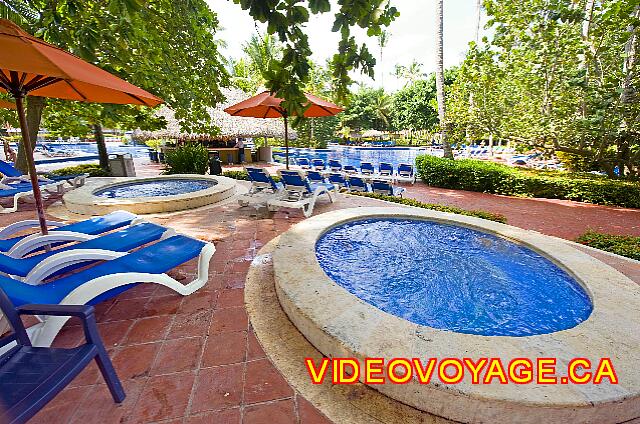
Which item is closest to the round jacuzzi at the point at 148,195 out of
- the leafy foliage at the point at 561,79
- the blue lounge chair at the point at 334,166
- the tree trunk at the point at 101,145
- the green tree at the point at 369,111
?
the tree trunk at the point at 101,145

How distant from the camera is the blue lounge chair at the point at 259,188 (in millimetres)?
7473

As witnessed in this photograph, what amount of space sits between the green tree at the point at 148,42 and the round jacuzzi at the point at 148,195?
7.16 ft

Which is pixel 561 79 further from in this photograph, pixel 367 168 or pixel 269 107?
pixel 269 107

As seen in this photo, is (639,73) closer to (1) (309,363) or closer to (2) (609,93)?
(2) (609,93)

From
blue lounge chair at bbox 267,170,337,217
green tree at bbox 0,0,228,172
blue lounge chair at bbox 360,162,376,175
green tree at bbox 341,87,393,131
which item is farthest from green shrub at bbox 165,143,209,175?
green tree at bbox 341,87,393,131

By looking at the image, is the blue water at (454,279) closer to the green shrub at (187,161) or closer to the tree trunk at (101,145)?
the green shrub at (187,161)

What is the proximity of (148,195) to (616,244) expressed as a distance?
11.7 m

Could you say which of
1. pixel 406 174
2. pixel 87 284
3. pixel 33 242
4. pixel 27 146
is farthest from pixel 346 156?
pixel 87 284

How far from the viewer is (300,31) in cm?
213

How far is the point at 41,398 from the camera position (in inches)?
60.3

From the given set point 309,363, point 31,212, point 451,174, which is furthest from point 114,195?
point 451,174

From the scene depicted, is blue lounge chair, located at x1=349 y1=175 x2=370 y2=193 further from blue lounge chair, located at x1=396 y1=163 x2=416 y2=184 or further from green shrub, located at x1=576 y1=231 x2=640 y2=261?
green shrub, located at x1=576 y1=231 x2=640 y2=261

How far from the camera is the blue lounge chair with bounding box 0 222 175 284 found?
115 inches

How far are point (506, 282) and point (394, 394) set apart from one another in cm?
280
